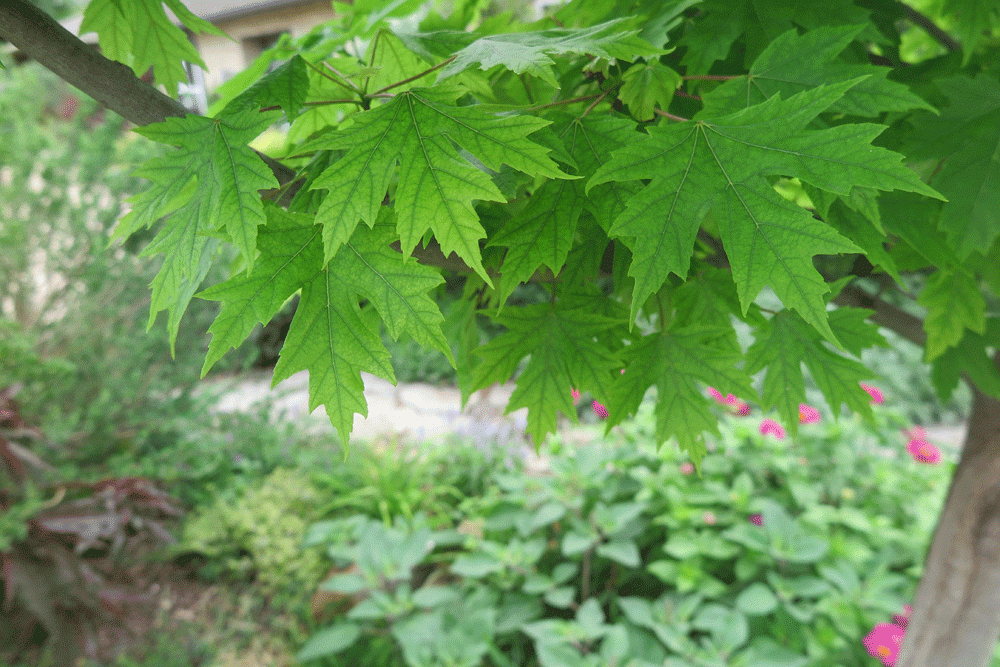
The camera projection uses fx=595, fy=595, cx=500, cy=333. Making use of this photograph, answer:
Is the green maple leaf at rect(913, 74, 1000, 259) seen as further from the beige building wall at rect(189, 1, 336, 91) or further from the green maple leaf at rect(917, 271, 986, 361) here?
the beige building wall at rect(189, 1, 336, 91)

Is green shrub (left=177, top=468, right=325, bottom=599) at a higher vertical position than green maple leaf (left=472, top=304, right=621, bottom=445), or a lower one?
lower

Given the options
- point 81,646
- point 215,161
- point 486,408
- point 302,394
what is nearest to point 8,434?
point 81,646

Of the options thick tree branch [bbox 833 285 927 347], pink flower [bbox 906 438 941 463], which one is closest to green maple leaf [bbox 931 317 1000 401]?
thick tree branch [bbox 833 285 927 347]

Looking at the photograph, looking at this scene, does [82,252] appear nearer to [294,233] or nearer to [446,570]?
[446,570]

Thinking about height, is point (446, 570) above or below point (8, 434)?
below

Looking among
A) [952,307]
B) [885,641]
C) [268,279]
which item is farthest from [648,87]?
[885,641]

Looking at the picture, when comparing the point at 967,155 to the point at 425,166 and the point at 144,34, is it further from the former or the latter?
the point at 144,34

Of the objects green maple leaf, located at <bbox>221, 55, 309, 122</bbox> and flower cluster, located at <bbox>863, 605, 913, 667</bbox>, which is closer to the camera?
green maple leaf, located at <bbox>221, 55, 309, 122</bbox>
